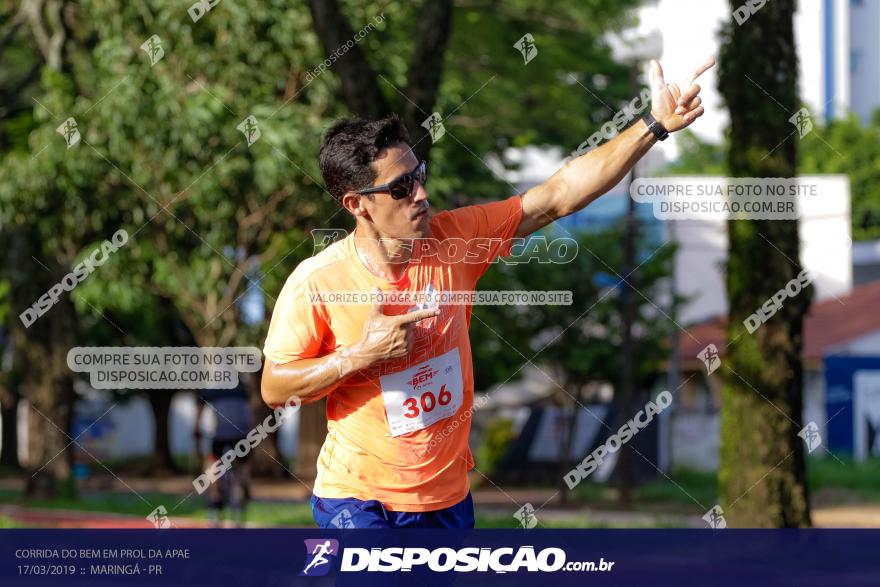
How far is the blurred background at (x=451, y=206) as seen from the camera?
10508 mm

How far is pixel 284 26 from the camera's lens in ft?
45.2

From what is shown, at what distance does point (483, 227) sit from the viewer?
413 cm

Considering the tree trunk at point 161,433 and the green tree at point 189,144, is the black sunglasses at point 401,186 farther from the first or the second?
the tree trunk at point 161,433

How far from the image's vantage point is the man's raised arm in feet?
13.1

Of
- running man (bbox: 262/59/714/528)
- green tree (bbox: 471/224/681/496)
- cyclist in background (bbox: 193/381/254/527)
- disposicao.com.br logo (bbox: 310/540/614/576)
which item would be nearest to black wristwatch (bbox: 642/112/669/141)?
running man (bbox: 262/59/714/528)

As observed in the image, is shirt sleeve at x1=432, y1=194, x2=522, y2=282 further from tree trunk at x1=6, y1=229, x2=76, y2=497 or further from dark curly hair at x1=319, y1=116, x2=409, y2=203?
tree trunk at x1=6, y1=229, x2=76, y2=497

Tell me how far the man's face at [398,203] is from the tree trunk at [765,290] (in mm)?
6824

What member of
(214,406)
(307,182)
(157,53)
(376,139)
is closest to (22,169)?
(157,53)

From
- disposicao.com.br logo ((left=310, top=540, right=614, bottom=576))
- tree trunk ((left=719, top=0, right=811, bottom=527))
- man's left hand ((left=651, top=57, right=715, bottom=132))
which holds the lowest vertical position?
disposicao.com.br logo ((left=310, top=540, right=614, bottom=576))

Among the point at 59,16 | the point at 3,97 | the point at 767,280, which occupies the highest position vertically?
the point at 3,97

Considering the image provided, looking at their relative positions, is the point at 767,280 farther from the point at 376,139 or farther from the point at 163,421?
the point at 163,421

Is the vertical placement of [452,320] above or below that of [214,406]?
below

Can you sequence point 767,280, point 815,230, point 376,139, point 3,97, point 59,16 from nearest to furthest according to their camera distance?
point 376,139
point 767,280
point 59,16
point 3,97
point 815,230

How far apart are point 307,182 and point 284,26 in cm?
152
